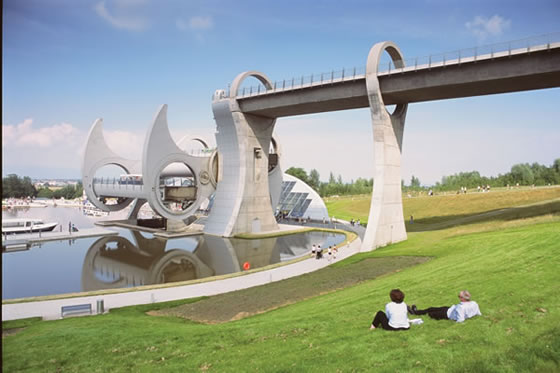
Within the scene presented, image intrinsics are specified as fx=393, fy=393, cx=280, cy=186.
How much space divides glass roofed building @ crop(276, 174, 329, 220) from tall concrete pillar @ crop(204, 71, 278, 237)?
10.7 m

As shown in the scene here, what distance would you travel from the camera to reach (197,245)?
1387 inches

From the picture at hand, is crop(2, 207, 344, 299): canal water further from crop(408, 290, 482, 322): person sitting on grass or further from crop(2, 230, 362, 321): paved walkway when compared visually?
crop(408, 290, 482, 322): person sitting on grass

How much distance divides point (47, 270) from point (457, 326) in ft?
84.0

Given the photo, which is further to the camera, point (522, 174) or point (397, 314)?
point (522, 174)

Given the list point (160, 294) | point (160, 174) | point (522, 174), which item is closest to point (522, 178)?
point (522, 174)

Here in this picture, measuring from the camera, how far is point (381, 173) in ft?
96.4

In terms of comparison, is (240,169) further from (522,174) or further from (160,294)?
(522,174)

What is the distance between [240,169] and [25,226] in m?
22.0

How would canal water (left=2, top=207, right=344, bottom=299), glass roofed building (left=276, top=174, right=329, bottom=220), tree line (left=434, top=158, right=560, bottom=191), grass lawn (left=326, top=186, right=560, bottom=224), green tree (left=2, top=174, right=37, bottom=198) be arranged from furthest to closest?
tree line (left=434, top=158, right=560, bottom=191) < glass roofed building (left=276, top=174, right=329, bottom=220) < grass lawn (left=326, top=186, right=560, bottom=224) < canal water (left=2, top=207, right=344, bottom=299) < green tree (left=2, top=174, right=37, bottom=198)

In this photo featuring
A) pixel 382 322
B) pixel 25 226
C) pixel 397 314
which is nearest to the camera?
pixel 397 314

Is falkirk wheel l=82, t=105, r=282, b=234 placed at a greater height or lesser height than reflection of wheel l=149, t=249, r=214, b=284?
greater

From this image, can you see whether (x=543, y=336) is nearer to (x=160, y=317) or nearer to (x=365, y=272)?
(x=160, y=317)

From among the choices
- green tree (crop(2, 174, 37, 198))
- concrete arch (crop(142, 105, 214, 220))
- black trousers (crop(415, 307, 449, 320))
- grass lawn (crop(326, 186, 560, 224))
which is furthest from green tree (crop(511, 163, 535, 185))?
green tree (crop(2, 174, 37, 198))

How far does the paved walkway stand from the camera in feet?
52.6
